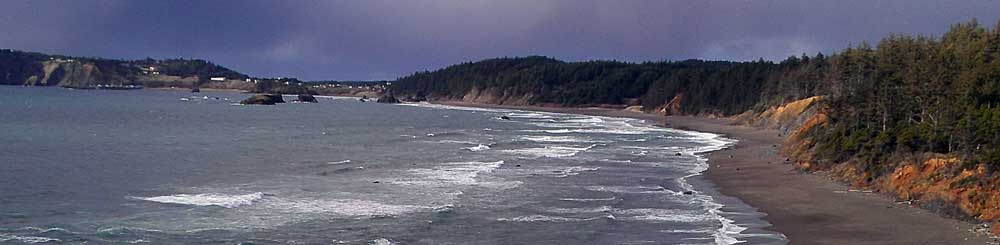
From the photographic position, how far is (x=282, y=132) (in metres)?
76.9

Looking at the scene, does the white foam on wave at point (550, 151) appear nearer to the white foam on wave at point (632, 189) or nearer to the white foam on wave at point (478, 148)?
the white foam on wave at point (478, 148)

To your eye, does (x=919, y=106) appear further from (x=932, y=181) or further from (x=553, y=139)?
(x=553, y=139)

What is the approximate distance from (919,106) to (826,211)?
15893mm

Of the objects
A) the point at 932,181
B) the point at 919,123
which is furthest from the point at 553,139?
the point at 932,181

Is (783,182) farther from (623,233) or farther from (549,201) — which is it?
(623,233)

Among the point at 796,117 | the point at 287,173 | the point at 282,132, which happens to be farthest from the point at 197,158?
the point at 796,117

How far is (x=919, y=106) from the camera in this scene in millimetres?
42938

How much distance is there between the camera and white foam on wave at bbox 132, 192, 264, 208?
31.2 metres

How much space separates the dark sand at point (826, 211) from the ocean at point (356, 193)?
100 cm

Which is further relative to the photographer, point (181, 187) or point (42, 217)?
point (181, 187)

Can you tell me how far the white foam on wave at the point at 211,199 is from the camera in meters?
31.2

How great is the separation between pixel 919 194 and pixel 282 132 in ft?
181

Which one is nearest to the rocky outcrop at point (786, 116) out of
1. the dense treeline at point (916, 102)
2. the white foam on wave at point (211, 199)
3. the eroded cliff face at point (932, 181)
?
the dense treeline at point (916, 102)

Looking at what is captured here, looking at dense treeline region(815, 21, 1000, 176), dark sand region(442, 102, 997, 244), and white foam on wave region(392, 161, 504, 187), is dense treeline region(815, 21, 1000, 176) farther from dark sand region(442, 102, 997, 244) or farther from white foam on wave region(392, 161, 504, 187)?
white foam on wave region(392, 161, 504, 187)
